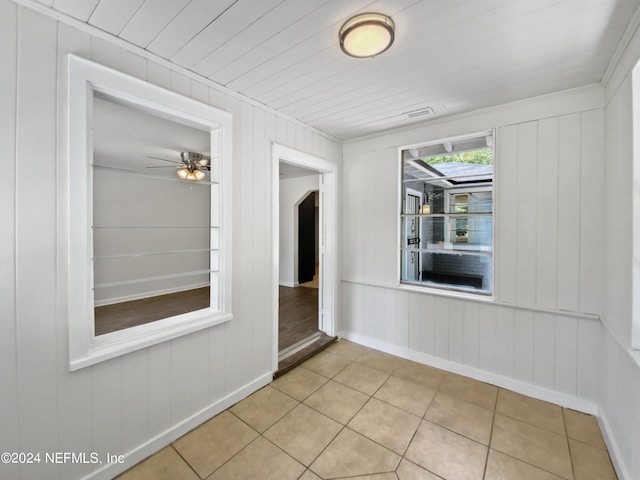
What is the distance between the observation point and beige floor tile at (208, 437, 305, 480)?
5.10ft

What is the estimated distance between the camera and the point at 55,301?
54.0 inches

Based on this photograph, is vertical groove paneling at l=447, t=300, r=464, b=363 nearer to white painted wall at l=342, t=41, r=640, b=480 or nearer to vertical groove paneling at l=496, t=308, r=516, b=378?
white painted wall at l=342, t=41, r=640, b=480

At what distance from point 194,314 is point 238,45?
6.01 ft

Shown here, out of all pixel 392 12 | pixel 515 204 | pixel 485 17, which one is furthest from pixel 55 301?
pixel 515 204

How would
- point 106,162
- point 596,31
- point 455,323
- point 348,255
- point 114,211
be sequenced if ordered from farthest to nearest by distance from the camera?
point 114,211, point 106,162, point 348,255, point 455,323, point 596,31

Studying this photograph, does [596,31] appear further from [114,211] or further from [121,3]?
[114,211]

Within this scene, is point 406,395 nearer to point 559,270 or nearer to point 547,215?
point 559,270

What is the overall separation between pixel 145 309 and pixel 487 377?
4.95 m

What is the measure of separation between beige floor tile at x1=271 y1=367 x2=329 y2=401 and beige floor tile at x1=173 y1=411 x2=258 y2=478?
0.49 m

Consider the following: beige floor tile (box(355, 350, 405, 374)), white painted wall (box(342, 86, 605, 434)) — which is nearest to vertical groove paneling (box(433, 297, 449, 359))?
white painted wall (box(342, 86, 605, 434))

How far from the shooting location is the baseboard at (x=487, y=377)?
2.12m

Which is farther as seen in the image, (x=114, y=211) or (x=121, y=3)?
(x=114, y=211)

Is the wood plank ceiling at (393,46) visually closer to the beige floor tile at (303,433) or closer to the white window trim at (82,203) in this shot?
the white window trim at (82,203)

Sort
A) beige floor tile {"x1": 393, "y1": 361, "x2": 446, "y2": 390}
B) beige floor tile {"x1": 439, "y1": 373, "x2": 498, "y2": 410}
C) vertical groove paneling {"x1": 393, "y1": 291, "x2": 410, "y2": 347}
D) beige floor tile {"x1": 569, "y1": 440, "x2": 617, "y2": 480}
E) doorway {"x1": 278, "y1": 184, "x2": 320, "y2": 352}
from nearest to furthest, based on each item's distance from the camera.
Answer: beige floor tile {"x1": 569, "y1": 440, "x2": 617, "y2": 480}
beige floor tile {"x1": 439, "y1": 373, "x2": 498, "y2": 410}
beige floor tile {"x1": 393, "y1": 361, "x2": 446, "y2": 390}
vertical groove paneling {"x1": 393, "y1": 291, "x2": 410, "y2": 347}
doorway {"x1": 278, "y1": 184, "x2": 320, "y2": 352}
